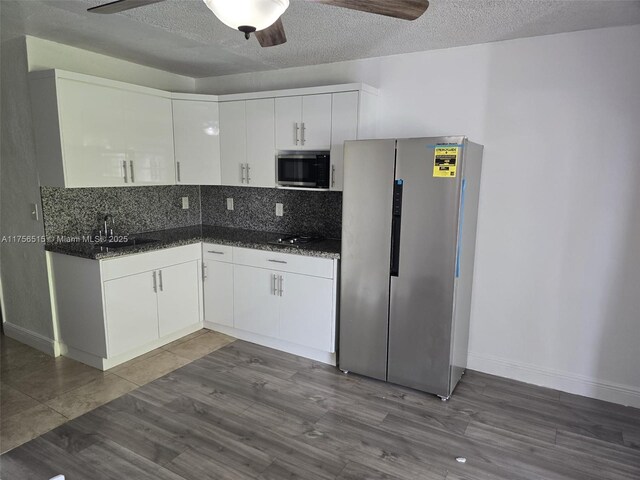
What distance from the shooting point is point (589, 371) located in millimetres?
2902

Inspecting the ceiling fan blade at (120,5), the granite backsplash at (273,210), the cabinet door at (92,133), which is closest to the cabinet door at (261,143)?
the granite backsplash at (273,210)

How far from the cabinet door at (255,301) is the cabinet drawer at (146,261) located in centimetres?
45

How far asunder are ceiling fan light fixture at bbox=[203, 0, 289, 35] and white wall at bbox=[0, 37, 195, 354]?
7.94 feet

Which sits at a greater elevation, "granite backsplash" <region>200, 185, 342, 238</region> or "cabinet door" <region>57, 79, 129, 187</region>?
"cabinet door" <region>57, 79, 129, 187</region>

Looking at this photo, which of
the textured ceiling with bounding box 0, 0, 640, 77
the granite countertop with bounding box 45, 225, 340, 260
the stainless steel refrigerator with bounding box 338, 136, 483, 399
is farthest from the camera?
the granite countertop with bounding box 45, 225, 340, 260

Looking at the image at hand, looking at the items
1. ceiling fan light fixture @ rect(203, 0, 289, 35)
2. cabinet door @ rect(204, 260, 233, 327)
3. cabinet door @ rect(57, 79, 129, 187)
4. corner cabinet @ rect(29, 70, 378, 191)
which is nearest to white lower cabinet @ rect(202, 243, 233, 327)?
cabinet door @ rect(204, 260, 233, 327)

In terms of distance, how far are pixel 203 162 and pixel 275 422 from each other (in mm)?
2475

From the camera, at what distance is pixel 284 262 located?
134 inches

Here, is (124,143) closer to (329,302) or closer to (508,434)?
(329,302)

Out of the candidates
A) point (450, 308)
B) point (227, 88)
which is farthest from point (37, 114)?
point (450, 308)

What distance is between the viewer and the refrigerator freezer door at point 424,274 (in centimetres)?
265

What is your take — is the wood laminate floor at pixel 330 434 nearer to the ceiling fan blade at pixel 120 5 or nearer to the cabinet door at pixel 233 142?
the cabinet door at pixel 233 142

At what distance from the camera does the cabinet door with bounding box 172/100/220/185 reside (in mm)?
3842

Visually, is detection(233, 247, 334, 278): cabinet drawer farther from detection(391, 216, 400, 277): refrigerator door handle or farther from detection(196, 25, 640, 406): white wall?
detection(196, 25, 640, 406): white wall
